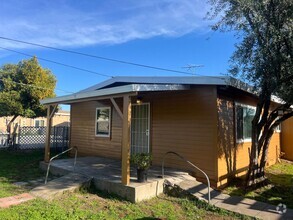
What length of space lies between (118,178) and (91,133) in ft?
15.2

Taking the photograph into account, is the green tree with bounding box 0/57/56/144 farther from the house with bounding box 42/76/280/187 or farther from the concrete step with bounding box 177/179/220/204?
the concrete step with bounding box 177/179/220/204

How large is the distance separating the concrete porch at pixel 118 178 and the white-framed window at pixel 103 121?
5.87 feet

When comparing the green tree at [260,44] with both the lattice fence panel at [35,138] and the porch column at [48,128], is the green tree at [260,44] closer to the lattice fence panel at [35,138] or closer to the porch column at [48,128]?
the porch column at [48,128]

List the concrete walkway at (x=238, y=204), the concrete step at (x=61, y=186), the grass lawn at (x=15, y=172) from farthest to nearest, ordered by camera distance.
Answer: the grass lawn at (x=15, y=172) → the concrete step at (x=61, y=186) → the concrete walkway at (x=238, y=204)

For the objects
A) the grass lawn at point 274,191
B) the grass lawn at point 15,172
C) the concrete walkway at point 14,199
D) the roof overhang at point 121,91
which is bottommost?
the grass lawn at point 274,191

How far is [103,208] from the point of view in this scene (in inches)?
203

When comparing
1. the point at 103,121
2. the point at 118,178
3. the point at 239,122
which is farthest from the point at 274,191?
the point at 103,121

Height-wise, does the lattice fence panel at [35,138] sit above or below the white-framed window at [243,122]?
below

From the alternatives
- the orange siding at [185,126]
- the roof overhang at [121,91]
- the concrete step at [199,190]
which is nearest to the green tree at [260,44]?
the orange siding at [185,126]

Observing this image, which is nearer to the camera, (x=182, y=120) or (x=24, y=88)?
(x=182, y=120)

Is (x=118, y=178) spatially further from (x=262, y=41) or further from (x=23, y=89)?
(x=23, y=89)

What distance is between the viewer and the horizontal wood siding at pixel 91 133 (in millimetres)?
9688

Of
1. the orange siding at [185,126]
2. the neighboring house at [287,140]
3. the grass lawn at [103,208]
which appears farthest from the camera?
the neighboring house at [287,140]

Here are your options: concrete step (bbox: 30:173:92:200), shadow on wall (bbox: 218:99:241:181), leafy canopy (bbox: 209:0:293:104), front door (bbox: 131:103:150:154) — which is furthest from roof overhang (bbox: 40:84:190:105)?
concrete step (bbox: 30:173:92:200)
